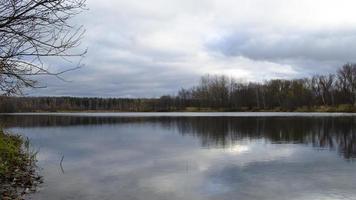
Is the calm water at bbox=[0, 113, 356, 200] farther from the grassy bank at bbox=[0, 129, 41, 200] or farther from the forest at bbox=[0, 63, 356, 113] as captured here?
the forest at bbox=[0, 63, 356, 113]

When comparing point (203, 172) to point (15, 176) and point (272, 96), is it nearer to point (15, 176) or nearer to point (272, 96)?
point (15, 176)

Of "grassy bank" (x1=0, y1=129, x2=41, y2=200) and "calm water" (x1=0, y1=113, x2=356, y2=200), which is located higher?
"grassy bank" (x1=0, y1=129, x2=41, y2=200)

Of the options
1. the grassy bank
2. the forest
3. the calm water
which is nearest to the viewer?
the grassy bank

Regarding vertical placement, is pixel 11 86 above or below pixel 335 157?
above

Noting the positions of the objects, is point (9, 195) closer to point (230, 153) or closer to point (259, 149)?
point (230, 153)

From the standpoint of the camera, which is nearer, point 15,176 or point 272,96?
point 15,176

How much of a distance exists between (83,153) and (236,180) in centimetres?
1158

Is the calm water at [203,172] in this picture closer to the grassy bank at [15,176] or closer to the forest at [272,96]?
the grassy bank at [15,176]

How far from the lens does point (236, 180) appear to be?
14156 mm

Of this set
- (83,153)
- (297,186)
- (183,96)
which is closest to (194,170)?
(297,186)

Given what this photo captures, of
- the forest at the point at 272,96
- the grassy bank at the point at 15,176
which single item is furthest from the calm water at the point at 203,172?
the forest at the point at 272,96

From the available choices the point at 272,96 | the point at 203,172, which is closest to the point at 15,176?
the point at 203,172

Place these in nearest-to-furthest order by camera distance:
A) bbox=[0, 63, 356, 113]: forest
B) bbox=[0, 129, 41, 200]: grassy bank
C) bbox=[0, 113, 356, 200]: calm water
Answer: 1. bbox=[0, 129, 41, 200]: grassy bank
2. bbox=[0, 113, 356, 200]: calm water
3. bbox=[0, 63, 356, 113]: forest

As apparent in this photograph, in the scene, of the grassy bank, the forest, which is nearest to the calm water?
Answer: the grassy bank
